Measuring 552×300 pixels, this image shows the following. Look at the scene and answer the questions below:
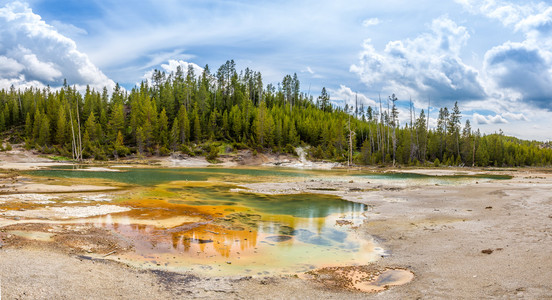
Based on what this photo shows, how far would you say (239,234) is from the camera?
14.9m

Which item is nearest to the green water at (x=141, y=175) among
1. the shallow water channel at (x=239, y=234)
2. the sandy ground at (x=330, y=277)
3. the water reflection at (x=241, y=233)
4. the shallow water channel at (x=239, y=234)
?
the shallow water channel at (x=239, y=234)

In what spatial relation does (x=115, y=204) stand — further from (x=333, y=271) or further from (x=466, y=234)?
(x=466, y=234)

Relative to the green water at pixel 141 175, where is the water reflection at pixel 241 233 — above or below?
below

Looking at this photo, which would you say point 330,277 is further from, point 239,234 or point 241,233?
point 241,233

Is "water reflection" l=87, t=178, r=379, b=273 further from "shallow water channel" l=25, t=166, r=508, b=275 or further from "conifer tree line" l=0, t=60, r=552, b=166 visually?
"conifer tree line" l=0, t=60, r=552, b=166

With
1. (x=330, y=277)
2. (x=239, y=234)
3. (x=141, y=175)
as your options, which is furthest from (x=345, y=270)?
(x=141, y=175)

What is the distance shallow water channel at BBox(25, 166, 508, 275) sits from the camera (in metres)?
A: 11.0

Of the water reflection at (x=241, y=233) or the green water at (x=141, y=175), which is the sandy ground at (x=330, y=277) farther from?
the green water at (x=141, y=175)

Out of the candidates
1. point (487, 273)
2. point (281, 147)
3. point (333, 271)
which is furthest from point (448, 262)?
point (281, 147)

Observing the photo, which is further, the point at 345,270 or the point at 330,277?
the point at 345,270

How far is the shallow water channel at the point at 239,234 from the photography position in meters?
11.0

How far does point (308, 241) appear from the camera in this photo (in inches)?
564

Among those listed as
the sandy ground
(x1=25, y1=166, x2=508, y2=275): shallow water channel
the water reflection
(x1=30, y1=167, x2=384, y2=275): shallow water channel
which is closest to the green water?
(x1=25, y1=166, x2=508, y2=275): shallow water channel

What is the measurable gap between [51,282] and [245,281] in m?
4.69
